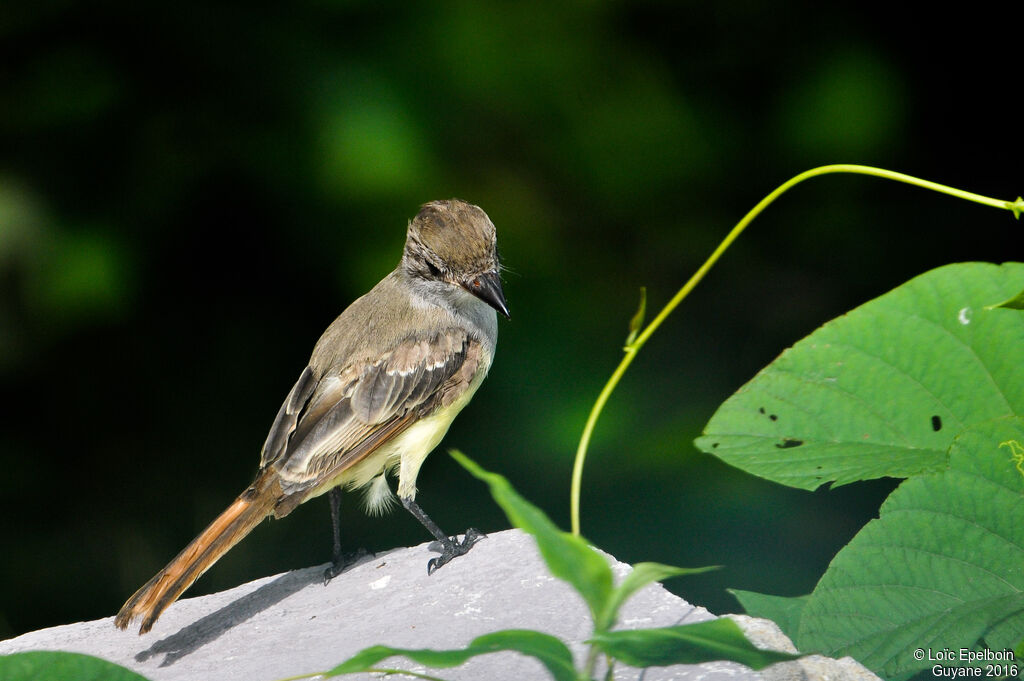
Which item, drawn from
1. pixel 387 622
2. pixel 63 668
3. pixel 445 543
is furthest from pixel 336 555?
pixel 63 668

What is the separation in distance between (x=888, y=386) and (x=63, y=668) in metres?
1.83

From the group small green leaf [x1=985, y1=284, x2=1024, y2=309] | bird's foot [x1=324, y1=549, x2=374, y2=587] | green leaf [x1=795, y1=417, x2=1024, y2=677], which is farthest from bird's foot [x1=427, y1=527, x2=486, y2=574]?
small green leaf [x1=985, y1=284, x2=1024, y2=309]

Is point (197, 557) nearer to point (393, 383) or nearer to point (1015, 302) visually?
point (393, 383)

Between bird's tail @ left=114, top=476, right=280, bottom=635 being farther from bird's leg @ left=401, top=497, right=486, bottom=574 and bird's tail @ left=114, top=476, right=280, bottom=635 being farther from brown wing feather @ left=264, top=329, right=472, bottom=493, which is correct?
bird's leg @ left=401, top=497, right=486, bottom=574

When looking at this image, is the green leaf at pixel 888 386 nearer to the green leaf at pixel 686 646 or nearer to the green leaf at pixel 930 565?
the green leaf at pixel 930 565

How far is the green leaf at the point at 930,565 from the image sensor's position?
204 centimetres

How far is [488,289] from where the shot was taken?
13.1 ft

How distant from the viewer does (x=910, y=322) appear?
8.23 feet

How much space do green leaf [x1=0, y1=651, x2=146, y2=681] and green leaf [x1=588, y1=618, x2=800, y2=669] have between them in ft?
2.57

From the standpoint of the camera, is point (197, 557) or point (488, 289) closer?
point (197, 557)

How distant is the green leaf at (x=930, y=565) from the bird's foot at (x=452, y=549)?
1431 mm

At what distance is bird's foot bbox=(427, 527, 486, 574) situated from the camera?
3287mm

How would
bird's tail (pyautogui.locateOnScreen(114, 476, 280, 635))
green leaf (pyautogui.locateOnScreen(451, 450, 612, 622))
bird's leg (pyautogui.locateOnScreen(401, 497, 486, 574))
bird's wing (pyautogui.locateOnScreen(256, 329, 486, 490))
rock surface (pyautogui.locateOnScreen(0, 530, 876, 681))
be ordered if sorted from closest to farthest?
green leaf (pyautogui.locateOnScreen(451, 450, 612, 622)), rock surface (pyautogui.locateOnScreen(0, 530, 876, 681)), bird's tail (pyautogui.locateOnScreen(114, 476, 280, 635)), bird's leg (pyautogui.locateOnScreen(401, 497, 486, 574)), bird's wing (pyautogui.locateOnScreen(256, 329, 486, 490))

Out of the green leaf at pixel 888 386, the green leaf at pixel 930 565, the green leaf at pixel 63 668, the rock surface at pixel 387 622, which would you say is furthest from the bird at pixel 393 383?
the green leaf at pixel 63 668
